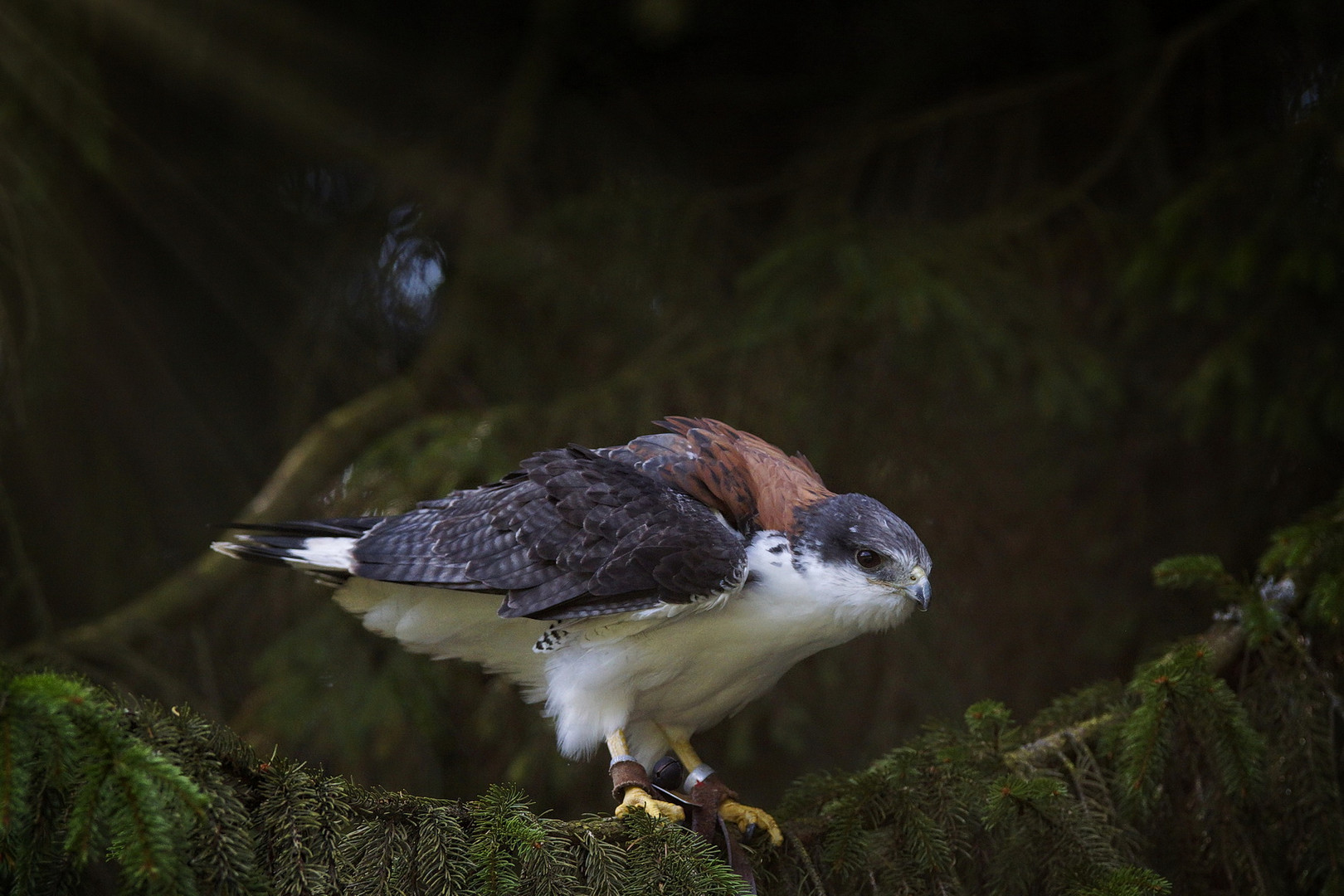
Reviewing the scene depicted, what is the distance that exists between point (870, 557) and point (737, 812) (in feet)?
2.16

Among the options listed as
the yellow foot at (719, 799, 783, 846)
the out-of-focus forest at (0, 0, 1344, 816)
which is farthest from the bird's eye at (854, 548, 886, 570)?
the out-of-focus forest at (0, 0, 1344, 816)

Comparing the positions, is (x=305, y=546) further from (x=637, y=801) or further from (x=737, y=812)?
(x=737, y=812)

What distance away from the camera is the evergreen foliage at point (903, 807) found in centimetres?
137

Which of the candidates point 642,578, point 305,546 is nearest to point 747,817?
point 642,578

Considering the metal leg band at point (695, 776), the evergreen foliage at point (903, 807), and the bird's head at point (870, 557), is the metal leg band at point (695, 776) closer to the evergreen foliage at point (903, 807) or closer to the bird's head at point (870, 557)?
the evergreen foliage at point (903, 807)

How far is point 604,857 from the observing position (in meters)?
1.85

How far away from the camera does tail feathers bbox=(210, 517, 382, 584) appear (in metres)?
2.52

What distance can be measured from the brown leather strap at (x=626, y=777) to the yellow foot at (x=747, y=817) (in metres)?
0.19

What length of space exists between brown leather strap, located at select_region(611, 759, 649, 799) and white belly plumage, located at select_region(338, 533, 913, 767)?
3.3 inches

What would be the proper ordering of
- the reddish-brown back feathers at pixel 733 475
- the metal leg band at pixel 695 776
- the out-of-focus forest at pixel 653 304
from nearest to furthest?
the reddish-brown back feathers at pixel 733 475 < the metal leg band at pixel 695 776 < the out-of-focus forest at pixel 653 304

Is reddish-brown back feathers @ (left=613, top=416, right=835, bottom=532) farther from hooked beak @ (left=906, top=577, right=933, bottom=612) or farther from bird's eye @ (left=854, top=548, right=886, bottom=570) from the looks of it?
hooked beak @ (left=906, top=577, right=933, bottom=612)

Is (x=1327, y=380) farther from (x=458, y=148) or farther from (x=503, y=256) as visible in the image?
(x=458, y=148)

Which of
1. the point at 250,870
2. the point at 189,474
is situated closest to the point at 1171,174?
the point at 250,870

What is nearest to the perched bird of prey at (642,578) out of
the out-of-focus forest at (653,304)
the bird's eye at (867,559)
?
the bird's eye at (867,559)
